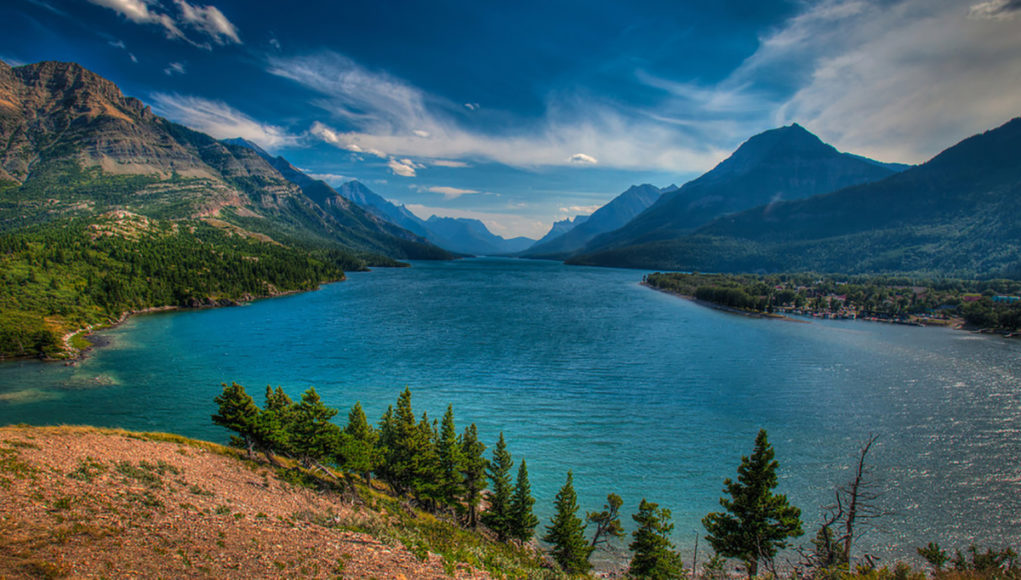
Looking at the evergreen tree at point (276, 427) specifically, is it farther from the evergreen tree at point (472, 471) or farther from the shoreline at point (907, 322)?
the shoreline at point (907, 322)

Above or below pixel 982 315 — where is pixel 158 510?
below

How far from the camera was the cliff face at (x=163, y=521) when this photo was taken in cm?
1462

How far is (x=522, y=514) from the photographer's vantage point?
29469 mm

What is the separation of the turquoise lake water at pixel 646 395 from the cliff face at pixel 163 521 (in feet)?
60.9

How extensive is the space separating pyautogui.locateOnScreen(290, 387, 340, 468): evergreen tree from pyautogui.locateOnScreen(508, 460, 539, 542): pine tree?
50.7 ft

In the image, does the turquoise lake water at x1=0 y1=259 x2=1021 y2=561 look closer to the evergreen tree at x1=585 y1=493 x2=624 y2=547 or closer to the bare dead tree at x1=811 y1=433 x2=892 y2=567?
the bare dead tree at x1=811 y1=433 x2=892 y2=567

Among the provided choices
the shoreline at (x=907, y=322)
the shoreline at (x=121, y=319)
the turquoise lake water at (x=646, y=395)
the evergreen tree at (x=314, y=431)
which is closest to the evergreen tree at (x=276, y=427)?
the evergreen tree at (x=314, y=431)

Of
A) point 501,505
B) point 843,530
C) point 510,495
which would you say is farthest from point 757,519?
point 501,505

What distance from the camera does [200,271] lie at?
15362 cm

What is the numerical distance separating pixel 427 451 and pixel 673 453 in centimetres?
2769

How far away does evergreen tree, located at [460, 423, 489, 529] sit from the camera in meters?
31.6

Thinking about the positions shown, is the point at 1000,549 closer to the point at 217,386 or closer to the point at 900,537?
the point at 900,537

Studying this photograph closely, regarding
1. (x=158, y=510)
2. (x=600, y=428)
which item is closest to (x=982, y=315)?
(x=600, y=428)

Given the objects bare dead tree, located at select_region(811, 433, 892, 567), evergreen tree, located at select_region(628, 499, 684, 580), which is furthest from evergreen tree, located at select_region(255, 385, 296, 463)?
bare dead tree, located at select_region(811, 433, 892, 567)
